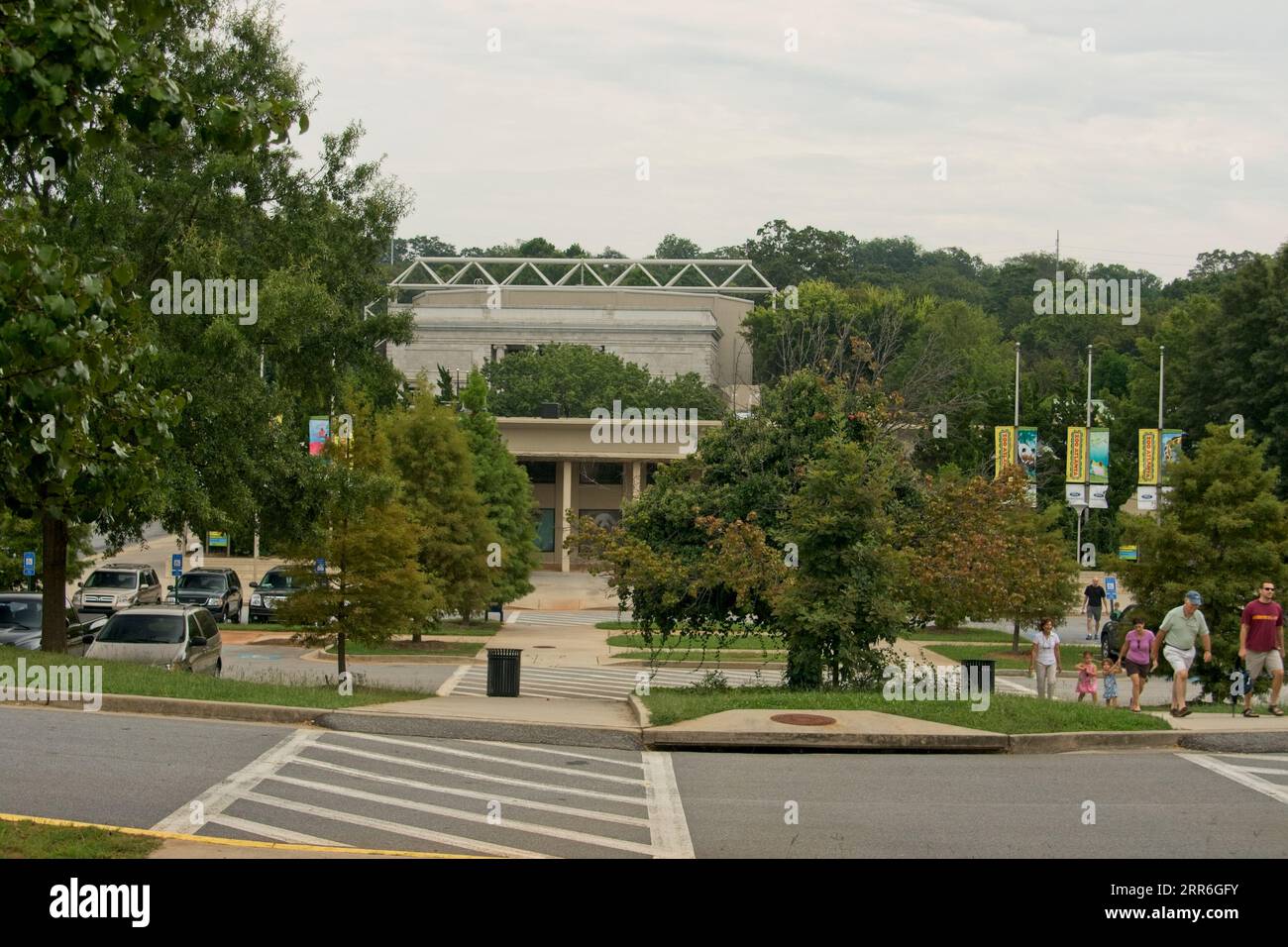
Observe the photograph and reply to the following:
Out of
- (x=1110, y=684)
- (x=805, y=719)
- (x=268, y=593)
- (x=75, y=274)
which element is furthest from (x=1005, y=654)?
(x=75, y=274)

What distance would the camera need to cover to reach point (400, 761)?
1389cm

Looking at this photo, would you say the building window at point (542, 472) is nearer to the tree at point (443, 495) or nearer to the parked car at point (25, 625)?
the tree at point (443, 495)

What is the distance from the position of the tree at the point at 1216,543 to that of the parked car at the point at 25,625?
62.8 ft

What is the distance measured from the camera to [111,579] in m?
41.5

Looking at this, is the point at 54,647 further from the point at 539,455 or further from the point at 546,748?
the point at 539,455

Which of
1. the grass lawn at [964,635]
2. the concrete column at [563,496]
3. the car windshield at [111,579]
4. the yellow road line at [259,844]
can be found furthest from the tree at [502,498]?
the yellow road line at [259,844]

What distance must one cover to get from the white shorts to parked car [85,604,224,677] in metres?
14.3

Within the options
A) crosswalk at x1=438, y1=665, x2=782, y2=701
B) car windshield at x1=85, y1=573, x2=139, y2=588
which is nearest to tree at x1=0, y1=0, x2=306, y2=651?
crosswalk at x1=438, y1=665, x2=782, y2=701

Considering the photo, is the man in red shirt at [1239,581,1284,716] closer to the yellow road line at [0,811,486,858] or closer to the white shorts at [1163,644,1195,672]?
the white shorts at [1163,644,1195,672]

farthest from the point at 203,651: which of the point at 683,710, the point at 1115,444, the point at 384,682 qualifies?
the point at 1115,444

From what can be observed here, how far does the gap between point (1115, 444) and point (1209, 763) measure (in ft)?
216

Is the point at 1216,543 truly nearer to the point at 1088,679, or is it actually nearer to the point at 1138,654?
the point at 1088,679

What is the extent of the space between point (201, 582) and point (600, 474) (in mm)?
32873

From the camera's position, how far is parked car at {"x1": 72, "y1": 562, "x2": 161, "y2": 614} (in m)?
40.3
